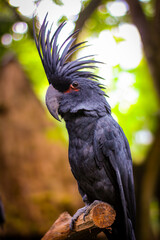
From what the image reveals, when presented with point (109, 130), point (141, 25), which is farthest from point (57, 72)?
point (141, 25)

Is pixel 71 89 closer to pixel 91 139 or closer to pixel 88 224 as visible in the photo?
pixel 91 139

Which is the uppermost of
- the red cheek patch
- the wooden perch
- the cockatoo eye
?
the cockatoo eye

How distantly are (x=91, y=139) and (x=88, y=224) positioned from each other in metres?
0.94

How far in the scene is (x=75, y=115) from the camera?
122 inches

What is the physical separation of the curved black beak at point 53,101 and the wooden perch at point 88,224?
3.91 feet

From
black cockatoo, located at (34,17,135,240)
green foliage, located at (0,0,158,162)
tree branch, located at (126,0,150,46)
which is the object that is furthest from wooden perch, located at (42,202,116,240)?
tree branch, located at (126,0,150,46)

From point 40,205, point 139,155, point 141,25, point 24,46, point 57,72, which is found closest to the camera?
point 57,72

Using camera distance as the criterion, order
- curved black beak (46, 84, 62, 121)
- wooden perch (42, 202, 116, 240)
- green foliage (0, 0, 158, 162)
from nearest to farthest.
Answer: wooden perch (42, 202, 116, 240), curved black beak (46, 84, 62, 121), green foliage (0, 0, 158, 162)

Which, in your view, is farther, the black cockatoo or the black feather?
the black feather

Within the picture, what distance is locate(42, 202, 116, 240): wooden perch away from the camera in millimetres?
2697

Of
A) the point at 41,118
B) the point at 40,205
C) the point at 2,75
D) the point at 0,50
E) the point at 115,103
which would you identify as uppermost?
the point at 0,50

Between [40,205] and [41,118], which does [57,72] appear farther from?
[41,118]

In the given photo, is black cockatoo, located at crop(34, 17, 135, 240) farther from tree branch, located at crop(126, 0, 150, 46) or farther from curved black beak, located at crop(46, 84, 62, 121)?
tree branch, located at crop(126, 0, 150, 46)

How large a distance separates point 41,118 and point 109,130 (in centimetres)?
641
